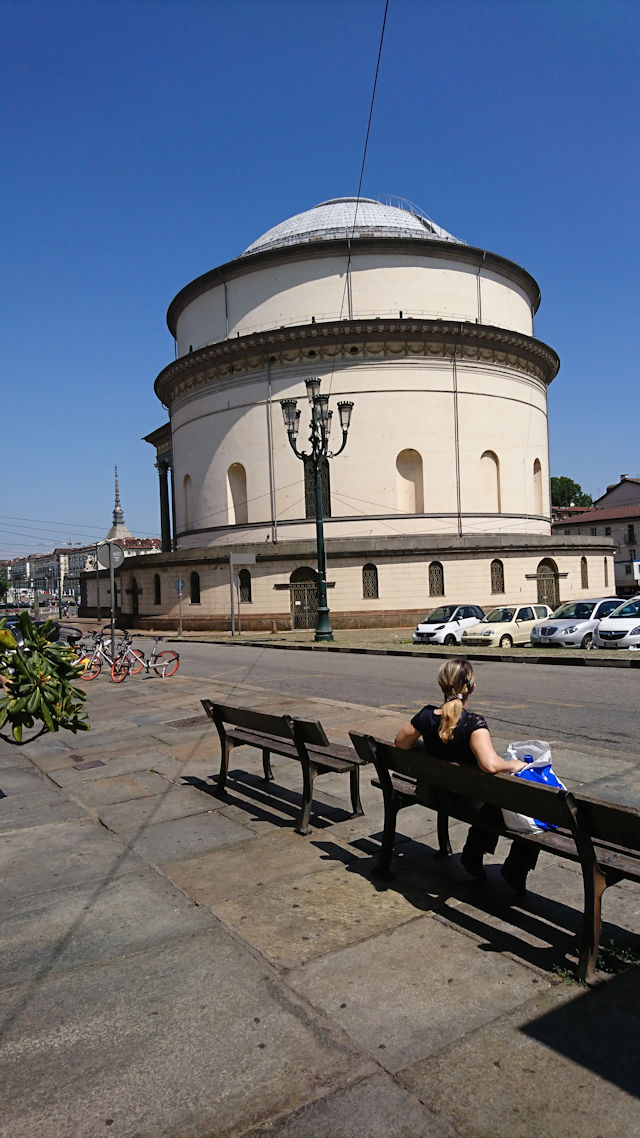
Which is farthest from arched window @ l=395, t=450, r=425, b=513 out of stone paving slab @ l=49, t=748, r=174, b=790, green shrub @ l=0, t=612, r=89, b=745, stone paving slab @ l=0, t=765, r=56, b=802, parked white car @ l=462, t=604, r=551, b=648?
green shrub @ l=0, t=612, r=89, b=745

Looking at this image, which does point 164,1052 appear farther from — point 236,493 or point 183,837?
point 236,493

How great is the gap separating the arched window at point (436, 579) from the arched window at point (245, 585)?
828cm

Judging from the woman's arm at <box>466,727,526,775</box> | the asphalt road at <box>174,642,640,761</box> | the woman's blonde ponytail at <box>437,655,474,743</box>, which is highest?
the woman's blonde ponytail at <box>437,655,474,743</box>

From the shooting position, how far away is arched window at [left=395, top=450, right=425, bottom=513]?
128 ft

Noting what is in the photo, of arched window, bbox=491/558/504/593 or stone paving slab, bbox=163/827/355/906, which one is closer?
stone paving slab, bbox=163/827/355/906

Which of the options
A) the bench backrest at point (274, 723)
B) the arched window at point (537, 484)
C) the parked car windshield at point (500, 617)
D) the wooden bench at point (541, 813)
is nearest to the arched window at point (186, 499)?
the arched window at point (537, 484)

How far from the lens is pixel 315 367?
3859 centimetres

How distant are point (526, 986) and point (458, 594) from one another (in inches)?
1297

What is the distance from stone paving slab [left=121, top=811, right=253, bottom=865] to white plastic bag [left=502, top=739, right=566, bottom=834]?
2354mm

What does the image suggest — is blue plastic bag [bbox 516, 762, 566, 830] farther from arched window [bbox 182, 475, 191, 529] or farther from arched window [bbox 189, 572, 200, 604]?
arched window [bbox 182, 475, 191, 529]

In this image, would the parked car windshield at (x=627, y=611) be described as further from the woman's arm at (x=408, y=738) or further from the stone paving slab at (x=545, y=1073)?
the stone paving slab at (x=545, y=1073)

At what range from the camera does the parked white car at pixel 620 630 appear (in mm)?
21984

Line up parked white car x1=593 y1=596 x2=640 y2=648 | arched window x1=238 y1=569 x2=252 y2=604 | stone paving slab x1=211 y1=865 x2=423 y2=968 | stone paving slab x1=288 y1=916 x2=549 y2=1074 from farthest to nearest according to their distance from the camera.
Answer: arched window x1=238 y1=569 x2=252 y2=604, parked white car x1=593 y1=596 x2=640 y2=648, stone paving slab x1=211 y1=865 x2=423 y2=968, stone paving slab x1=288 y1=916 x2=549 y2=1074

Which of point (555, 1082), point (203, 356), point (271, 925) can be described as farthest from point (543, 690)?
point (203, 356)
